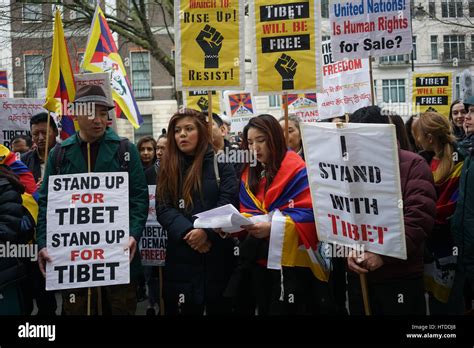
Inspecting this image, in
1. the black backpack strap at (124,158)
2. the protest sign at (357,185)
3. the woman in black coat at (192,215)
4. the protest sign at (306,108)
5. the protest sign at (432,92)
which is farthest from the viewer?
the protest sign at (432,92)

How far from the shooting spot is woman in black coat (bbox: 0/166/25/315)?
443 centimetres

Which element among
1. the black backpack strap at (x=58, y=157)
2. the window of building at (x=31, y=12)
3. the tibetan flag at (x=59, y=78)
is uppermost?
the window of building at (x=31, y=12)

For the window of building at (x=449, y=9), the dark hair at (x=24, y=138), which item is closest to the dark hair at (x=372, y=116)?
the dark hair at (x=24, y=138)

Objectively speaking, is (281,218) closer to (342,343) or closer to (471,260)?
(342,343)

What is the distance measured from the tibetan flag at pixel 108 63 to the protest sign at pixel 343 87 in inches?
105

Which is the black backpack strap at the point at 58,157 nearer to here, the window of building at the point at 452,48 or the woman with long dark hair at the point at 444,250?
the woman with long dark hair at the point at 444,250

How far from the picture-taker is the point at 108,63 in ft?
28.1

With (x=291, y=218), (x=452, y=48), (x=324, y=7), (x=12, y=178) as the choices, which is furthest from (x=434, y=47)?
(x=12, y=178)

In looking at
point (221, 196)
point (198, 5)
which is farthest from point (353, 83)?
point (221, 196)

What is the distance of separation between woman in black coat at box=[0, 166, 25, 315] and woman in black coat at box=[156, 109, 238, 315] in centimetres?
106

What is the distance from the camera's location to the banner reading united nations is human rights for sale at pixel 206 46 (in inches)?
251

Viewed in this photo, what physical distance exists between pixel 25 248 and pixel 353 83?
522 centimetres

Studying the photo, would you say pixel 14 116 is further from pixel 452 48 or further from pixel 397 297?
pixel 452 48

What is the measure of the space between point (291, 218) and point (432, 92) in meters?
7.63
